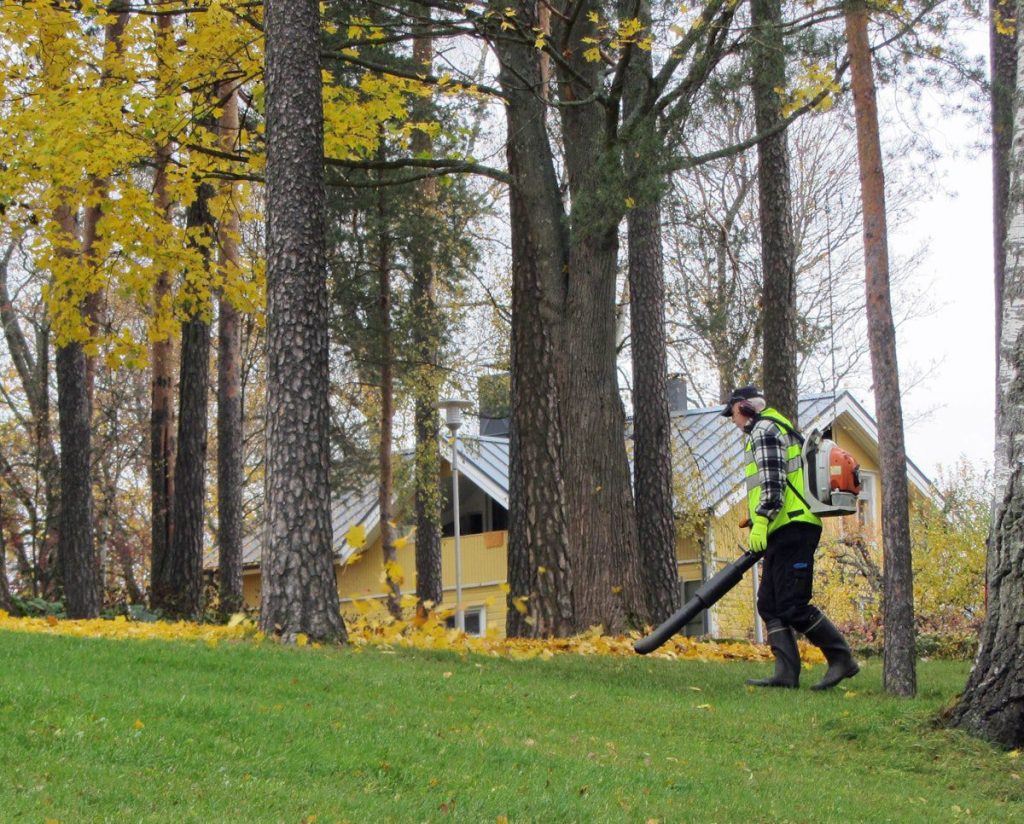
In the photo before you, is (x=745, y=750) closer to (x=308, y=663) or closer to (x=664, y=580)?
(x=308, y=663)

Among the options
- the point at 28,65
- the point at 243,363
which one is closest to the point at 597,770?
the point at 28,65

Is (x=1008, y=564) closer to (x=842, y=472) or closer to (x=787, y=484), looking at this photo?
(x=842, y=472)

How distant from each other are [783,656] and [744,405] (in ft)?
5.77

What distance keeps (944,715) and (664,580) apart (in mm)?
8120

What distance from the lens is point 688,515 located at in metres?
26.4

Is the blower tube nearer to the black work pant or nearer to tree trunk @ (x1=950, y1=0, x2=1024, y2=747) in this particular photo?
the black work pant

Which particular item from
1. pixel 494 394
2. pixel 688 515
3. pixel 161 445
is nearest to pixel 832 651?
pixel 161 445

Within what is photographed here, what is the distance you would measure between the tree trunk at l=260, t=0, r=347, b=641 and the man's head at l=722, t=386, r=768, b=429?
306 cm

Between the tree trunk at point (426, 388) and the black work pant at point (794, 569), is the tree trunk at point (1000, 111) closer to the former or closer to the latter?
the black work pant at point (794, 569)

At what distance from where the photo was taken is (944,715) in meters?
6.84

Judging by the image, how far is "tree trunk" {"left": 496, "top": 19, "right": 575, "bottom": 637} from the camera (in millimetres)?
11961

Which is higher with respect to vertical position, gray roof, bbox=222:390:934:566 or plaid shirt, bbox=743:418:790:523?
gray roof, bbox=222:390:934:566

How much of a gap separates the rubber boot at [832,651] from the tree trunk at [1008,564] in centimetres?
172

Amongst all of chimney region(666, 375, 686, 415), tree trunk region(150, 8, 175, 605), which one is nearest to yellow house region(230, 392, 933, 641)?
chimney region(666, 375, 686, 415)
